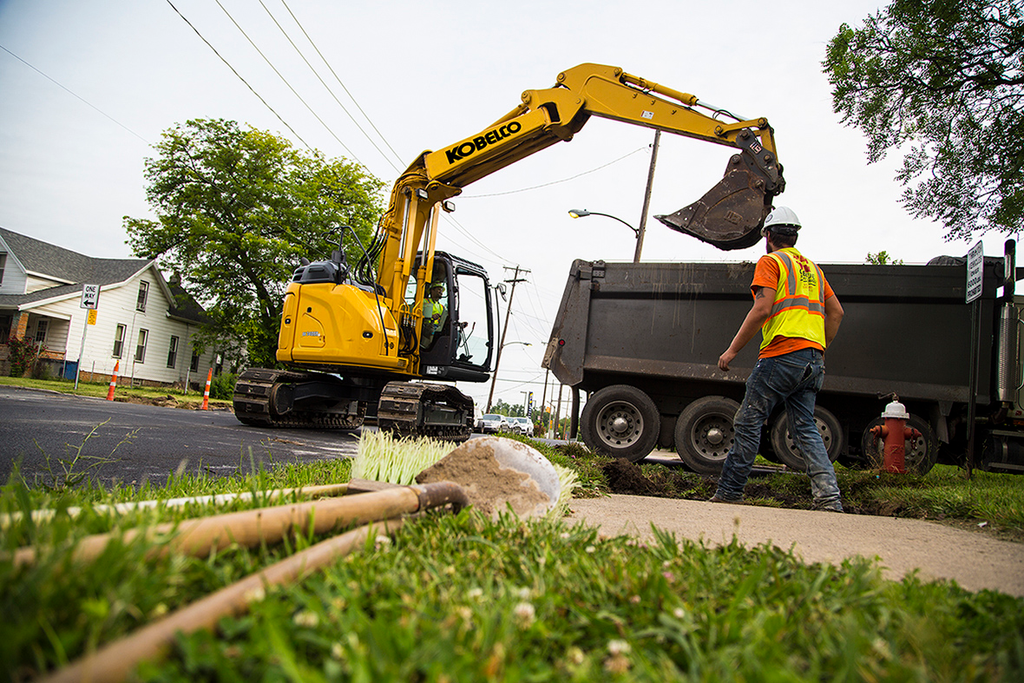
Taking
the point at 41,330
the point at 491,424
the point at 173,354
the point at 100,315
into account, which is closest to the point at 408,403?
the point at 491,424

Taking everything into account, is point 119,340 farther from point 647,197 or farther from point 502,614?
point 502,614

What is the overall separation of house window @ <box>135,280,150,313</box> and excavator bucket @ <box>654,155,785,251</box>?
112ft

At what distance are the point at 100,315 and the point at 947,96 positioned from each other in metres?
35.7

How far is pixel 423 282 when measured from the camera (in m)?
10.1

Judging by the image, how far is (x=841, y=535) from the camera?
116 inches

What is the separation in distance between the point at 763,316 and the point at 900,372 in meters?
3.85

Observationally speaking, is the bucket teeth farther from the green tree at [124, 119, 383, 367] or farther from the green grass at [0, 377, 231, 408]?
the green tree at [124, 119, 383, 367]

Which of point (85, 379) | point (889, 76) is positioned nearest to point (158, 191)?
point (85, 379)

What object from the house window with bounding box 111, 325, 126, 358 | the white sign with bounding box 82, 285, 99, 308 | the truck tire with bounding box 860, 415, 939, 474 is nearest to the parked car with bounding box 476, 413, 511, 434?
the white sign with bounding box 82, 285, 99, 308

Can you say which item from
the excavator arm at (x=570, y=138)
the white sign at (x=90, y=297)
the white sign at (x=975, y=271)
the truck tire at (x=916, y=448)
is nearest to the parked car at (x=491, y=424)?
the white sign at (x=90, y=297)

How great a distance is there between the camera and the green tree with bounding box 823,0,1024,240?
12.7 metres

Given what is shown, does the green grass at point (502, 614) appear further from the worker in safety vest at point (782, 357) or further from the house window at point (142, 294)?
the house window at point (142, 294)

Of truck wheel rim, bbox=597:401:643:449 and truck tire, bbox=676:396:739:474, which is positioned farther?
truck wheel rim, bbox=597:401:643:449

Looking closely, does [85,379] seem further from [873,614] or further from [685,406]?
[873,614]
